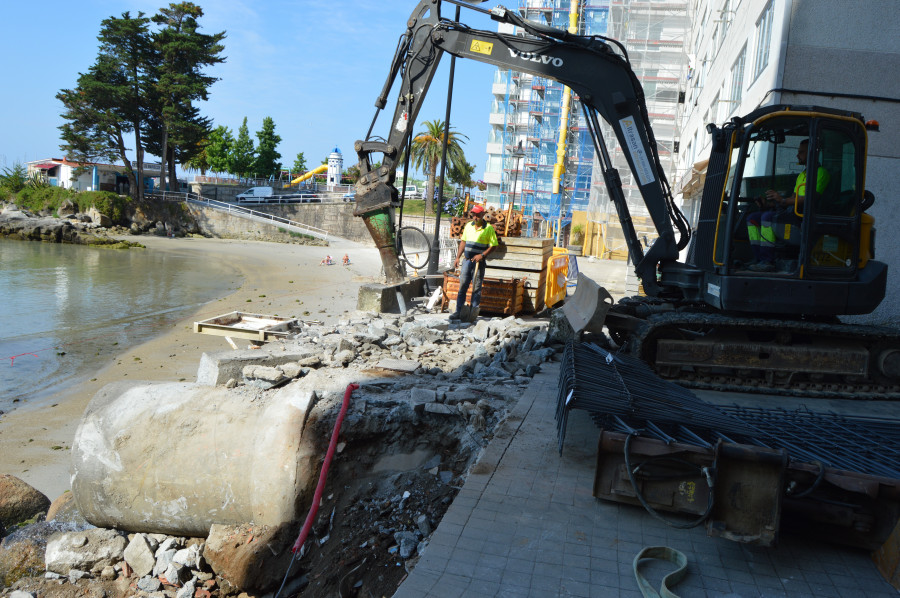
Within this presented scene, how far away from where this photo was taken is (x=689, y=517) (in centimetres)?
391

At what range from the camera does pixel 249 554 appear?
4.65 meters

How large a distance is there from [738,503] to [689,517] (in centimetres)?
49

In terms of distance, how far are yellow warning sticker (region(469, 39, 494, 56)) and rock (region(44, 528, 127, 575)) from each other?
7681 millimetres

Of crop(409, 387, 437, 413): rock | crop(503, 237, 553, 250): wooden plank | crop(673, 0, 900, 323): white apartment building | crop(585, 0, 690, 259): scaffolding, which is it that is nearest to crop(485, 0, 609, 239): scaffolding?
crop(585, 0, 690, 259): scaffolding

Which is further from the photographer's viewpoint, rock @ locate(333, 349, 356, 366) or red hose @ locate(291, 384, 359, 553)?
rock @ locate(333, 349, 356, 366)

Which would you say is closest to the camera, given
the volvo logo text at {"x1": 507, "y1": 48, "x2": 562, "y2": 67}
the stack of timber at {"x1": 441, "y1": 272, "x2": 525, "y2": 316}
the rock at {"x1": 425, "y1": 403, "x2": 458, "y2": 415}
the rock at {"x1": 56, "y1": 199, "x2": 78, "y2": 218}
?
the rock at {"x1": 425, "y1": 403, "x2": 458, "y2": 415}

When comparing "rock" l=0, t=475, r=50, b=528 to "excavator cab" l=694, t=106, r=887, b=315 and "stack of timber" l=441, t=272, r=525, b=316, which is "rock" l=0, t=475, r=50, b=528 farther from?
"stack of timber" l=441, t=272, r=525, b=316

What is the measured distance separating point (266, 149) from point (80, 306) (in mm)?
53670

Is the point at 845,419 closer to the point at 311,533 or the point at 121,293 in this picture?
the point at 311,533

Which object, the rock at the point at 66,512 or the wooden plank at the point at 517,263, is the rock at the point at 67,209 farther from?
the rock at the point at 66,512

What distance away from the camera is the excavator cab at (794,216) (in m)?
6.80

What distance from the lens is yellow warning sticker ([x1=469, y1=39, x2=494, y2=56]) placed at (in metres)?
9.41

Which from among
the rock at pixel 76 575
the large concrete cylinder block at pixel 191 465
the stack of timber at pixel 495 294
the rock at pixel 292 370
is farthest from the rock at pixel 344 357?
the stack of timber at pixel 495 294

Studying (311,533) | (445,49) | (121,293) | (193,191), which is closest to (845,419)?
(311,533)
